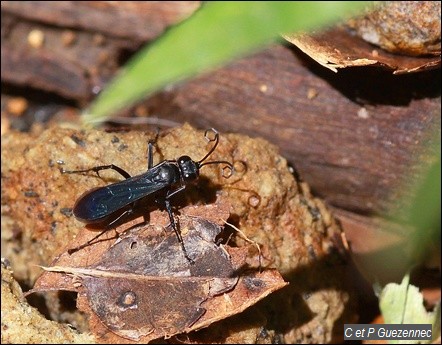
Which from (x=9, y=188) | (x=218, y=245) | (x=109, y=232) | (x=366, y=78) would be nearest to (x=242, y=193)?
(x=218, y=245)

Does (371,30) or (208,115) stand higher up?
(371,30)

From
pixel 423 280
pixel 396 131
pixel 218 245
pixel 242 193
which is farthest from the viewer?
pixel 423 280

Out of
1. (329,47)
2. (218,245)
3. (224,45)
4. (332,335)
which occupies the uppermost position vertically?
(224,45)

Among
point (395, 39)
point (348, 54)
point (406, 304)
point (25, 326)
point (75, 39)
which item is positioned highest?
point (395, 39)

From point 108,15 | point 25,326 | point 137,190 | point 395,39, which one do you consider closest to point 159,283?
point 137,190

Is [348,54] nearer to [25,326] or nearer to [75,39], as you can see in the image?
[25,326]

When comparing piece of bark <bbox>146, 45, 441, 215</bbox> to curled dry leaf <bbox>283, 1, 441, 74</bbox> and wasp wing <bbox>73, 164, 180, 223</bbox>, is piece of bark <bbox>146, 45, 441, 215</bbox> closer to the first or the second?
curled dry leaf <bbox>283, 1, 441, 74</bbox>

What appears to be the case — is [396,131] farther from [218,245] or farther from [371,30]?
[218,245]
